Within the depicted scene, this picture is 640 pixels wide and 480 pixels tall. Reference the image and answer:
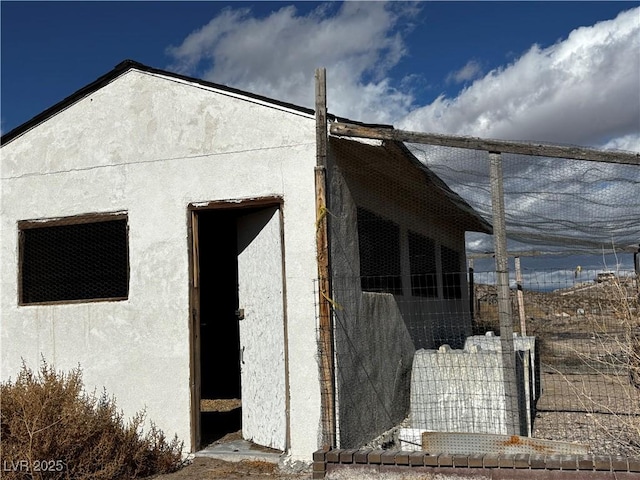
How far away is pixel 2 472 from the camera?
5.49m

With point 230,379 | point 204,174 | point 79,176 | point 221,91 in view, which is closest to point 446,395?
point 204,174

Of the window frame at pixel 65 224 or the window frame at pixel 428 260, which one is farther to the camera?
the window frame at pixel 428 260

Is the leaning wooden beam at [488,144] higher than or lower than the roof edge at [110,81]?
lower

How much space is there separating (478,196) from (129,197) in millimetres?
3597

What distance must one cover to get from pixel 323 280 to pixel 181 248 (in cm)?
159

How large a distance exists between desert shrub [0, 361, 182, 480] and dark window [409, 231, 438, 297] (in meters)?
4.65

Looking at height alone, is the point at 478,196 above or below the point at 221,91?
below

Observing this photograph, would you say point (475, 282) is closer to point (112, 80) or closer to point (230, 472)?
point (230, 472)

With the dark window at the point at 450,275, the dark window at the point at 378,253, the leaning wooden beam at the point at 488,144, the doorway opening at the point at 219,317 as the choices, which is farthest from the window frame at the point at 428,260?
the leaning wooden beam at the point at 488,144

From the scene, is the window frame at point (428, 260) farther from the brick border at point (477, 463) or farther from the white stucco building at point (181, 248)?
the brick border at point (477, 463)

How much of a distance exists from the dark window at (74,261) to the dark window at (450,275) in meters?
6.84

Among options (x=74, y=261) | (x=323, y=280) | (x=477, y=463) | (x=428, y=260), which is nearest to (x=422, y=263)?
(x=428, y=260)

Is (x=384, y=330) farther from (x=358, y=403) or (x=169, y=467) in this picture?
(x=169, y=467)

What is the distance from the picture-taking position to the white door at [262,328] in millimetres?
6645
